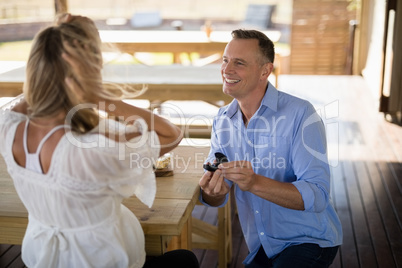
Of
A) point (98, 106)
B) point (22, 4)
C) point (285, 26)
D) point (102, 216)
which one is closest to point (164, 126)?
point (98, 106)

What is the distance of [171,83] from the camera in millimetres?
4168

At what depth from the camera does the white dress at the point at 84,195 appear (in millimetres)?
1369

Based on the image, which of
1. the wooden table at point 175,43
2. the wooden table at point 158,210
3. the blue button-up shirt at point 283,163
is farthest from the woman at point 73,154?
the wooden table at point 175,43

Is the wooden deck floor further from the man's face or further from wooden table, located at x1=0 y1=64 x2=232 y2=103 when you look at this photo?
the man's face

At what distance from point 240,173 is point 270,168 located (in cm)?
30

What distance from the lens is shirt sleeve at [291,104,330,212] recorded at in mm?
1854

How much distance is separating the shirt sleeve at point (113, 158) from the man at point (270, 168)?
0.39 metres

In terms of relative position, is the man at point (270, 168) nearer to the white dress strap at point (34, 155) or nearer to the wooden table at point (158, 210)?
the wooden table at point (158, 210)

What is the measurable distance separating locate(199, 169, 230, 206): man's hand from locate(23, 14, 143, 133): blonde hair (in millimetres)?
606

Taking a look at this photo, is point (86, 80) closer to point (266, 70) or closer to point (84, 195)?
point (84, 195)

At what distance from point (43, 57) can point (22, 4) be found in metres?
14.6

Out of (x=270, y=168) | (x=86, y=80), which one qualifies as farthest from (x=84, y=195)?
(x=270, y=168)

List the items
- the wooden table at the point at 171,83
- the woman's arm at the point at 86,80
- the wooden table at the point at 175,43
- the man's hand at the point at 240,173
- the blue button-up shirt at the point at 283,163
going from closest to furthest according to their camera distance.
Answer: the woman's arm at the point at 86,80 < the man's hand at the point at 240,173 < the blue button-up shirt at the point at 283,163 < the wooden table at the point at 171,83 < the wooden table at the point at 175,43

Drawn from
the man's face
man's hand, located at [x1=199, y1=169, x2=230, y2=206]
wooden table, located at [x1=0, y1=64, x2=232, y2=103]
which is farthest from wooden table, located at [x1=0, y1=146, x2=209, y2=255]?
wooden table, located at [x1=0, y1=64, x2=232, y2=103]
